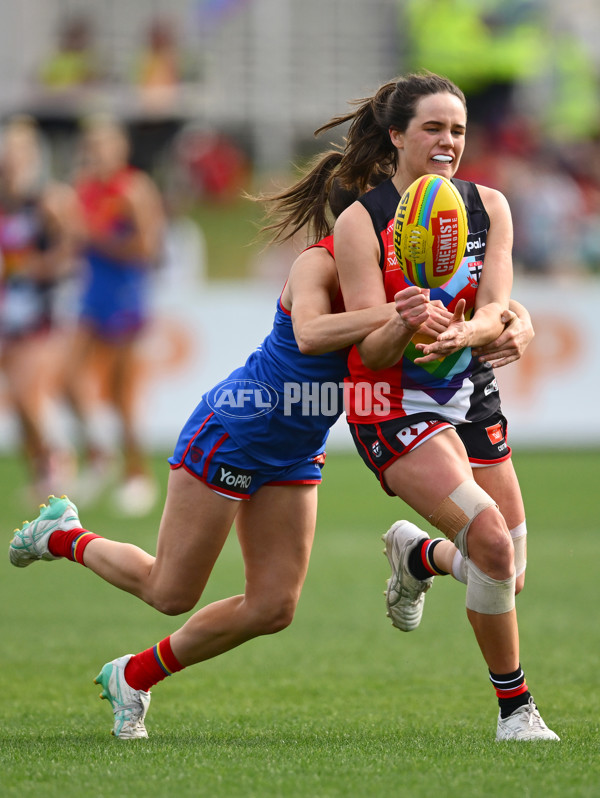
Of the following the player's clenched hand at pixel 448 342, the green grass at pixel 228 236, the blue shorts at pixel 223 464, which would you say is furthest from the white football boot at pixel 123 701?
the green grass at pixel 228 236

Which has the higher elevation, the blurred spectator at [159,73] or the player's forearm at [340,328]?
the blurred spectator at [159,73]

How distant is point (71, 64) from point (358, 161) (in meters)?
16.9

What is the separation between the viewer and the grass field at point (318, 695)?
145 inches

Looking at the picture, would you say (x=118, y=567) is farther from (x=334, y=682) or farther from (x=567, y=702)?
(x=567, y=702)

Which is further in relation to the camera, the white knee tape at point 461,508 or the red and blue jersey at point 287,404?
the red and blue jersey at point 287,404

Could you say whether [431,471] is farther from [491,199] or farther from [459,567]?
[491,199]

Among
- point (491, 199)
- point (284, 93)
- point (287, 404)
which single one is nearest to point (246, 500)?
point (287, 404)

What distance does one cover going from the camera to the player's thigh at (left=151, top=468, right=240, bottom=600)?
4.46 m

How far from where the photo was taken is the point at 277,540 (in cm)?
457

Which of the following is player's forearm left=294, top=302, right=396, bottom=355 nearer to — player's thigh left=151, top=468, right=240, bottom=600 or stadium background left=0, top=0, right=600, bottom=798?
player's thigh left=151, top=468, right=240, bottom=600

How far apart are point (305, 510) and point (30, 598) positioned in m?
3.50

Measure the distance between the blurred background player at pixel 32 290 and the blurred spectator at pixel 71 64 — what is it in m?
9.18

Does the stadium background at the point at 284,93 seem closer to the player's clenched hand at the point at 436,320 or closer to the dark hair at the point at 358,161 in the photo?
the dark hair at the point at 358,161

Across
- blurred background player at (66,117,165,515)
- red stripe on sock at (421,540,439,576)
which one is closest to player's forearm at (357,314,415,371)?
red stripe on sock at (421,540,439,576)
